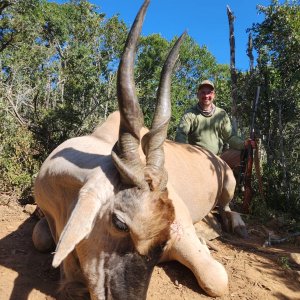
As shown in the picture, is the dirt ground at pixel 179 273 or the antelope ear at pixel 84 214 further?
the dirt ground at pixel 179 273

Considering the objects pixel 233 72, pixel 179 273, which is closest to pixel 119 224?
pixel 179 273

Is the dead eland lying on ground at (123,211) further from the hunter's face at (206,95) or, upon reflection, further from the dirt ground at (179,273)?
the hunter's face at (206,95)

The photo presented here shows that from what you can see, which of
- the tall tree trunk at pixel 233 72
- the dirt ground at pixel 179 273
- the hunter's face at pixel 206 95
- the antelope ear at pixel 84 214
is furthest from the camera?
the tall tree trunk at pixel 233 72

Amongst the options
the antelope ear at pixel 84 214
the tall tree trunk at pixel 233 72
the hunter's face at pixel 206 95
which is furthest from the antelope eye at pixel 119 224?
the tall tree trunk at pixel 233 72

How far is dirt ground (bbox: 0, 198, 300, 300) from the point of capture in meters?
3.26

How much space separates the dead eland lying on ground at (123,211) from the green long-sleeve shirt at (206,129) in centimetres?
347

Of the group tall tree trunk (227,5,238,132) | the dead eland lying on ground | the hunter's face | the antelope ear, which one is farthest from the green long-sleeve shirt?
the antelope ear

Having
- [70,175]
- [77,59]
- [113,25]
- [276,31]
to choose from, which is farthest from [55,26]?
[70,175]

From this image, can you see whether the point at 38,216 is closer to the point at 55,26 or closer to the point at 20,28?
the point at 20,28

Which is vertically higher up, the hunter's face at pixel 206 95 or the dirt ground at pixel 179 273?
the hunter's face at pixel 206 95

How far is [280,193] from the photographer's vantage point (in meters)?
7.06

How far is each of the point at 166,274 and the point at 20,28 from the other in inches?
502

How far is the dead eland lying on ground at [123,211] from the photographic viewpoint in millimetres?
2432

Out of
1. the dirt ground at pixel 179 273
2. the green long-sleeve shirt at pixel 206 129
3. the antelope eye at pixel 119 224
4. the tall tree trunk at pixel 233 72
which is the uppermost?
the tall tree trunk at pixel 233 72
